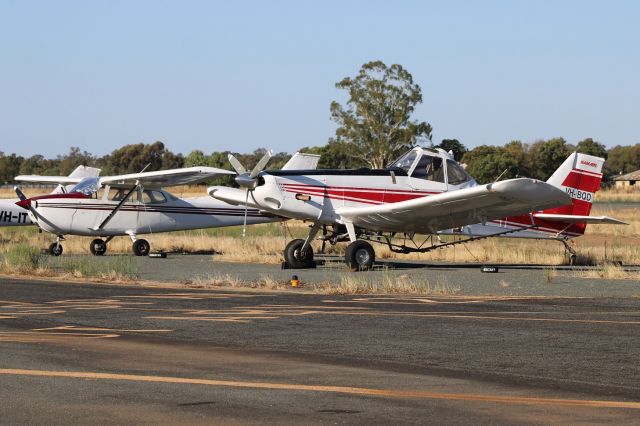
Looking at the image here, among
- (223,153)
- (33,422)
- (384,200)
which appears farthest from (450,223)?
(223,153)

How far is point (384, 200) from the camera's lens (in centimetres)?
2533

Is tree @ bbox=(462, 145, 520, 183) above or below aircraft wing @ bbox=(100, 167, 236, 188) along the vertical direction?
above

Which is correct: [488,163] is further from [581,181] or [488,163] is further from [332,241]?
[332,241]

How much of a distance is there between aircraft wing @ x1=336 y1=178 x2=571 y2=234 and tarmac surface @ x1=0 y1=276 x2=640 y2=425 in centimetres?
579

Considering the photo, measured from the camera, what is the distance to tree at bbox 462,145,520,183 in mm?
104938

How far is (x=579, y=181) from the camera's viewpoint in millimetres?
27672

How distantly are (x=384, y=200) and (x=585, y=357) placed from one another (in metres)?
14.8

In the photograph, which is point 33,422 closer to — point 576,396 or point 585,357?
point 576,396

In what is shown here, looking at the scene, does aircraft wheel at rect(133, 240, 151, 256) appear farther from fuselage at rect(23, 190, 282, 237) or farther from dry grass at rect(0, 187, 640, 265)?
dry grass at rect(0, 187, 640, 265)

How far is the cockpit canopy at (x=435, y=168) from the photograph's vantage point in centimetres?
2556

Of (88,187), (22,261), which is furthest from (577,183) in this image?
(88,187)

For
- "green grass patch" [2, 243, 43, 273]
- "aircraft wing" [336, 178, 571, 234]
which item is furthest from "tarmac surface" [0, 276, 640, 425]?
"green grass patch" [2, 243, 43, 273]

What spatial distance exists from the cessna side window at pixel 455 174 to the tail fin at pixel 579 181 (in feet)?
9.80

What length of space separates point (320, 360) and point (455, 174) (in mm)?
15577
